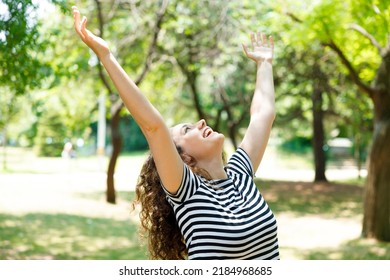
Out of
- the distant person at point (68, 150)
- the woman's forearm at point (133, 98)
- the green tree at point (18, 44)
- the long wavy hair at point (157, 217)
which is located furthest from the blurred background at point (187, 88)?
the woman's forearm at point (133, 98)

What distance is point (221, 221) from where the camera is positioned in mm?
1854

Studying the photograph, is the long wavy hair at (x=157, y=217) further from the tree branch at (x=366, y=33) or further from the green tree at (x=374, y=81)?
the tree branch at (x=366, y=33)

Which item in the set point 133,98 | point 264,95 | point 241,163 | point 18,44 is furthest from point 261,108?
point 18,44

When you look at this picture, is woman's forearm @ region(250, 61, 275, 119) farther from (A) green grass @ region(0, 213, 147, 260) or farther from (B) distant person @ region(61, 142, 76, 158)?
(B) distant person @ region(61, 142, 76, 158)

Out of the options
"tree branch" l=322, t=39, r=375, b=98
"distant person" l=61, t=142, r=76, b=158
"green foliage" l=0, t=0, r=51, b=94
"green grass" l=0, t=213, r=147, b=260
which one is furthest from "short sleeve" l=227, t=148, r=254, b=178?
"distant person" l=61, t=142, r=76, b=158

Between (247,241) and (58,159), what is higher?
(247,241)

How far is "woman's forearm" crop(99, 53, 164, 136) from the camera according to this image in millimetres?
1794

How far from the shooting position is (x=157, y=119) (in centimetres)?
182

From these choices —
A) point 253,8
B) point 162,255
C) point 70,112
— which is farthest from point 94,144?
point 162,255

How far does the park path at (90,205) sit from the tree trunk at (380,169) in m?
0.61

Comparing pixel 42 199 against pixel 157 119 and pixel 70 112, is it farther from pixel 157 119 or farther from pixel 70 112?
pixel 157 119

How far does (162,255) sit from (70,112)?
13.1 meters

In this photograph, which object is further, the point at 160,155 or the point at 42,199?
the point at 42,199

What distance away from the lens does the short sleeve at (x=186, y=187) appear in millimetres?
1881
